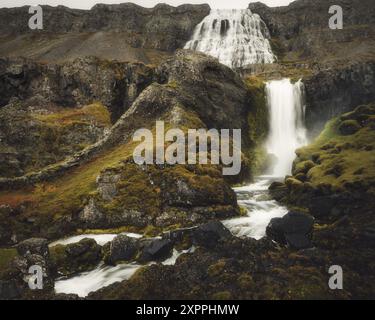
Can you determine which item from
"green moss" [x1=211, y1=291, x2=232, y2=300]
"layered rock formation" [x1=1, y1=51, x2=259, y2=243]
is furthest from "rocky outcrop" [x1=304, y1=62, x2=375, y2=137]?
"green moss" [x1=211, y1=291, x2=232, y2=300]

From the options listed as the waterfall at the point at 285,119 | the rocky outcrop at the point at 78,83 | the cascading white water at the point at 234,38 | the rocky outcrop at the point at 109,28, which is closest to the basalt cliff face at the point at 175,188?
the rocky outcrop at the point at 78,83

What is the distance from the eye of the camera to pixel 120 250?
25875 mm

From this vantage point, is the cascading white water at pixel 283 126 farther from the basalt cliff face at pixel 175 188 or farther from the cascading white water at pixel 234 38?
the cascading white water at pixel 234 38

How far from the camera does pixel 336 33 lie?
371ft

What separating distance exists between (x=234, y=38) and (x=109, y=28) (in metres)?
41.0

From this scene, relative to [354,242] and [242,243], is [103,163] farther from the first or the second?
[354,242]

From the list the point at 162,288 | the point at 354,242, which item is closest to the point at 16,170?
the point at 162,288

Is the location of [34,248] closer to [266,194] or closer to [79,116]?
[266,194]

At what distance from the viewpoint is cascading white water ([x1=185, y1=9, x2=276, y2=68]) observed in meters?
106

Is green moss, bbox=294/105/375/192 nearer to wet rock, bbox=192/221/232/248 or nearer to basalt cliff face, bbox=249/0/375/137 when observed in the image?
wet rock, bbox=192/221/232/248

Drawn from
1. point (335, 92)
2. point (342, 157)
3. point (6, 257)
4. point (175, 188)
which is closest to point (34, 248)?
point (6, 257)

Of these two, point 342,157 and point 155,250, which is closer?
point 155,250

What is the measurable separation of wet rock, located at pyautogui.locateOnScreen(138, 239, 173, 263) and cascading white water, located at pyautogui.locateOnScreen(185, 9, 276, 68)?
8163 centimetres

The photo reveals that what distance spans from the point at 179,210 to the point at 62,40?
316ft
